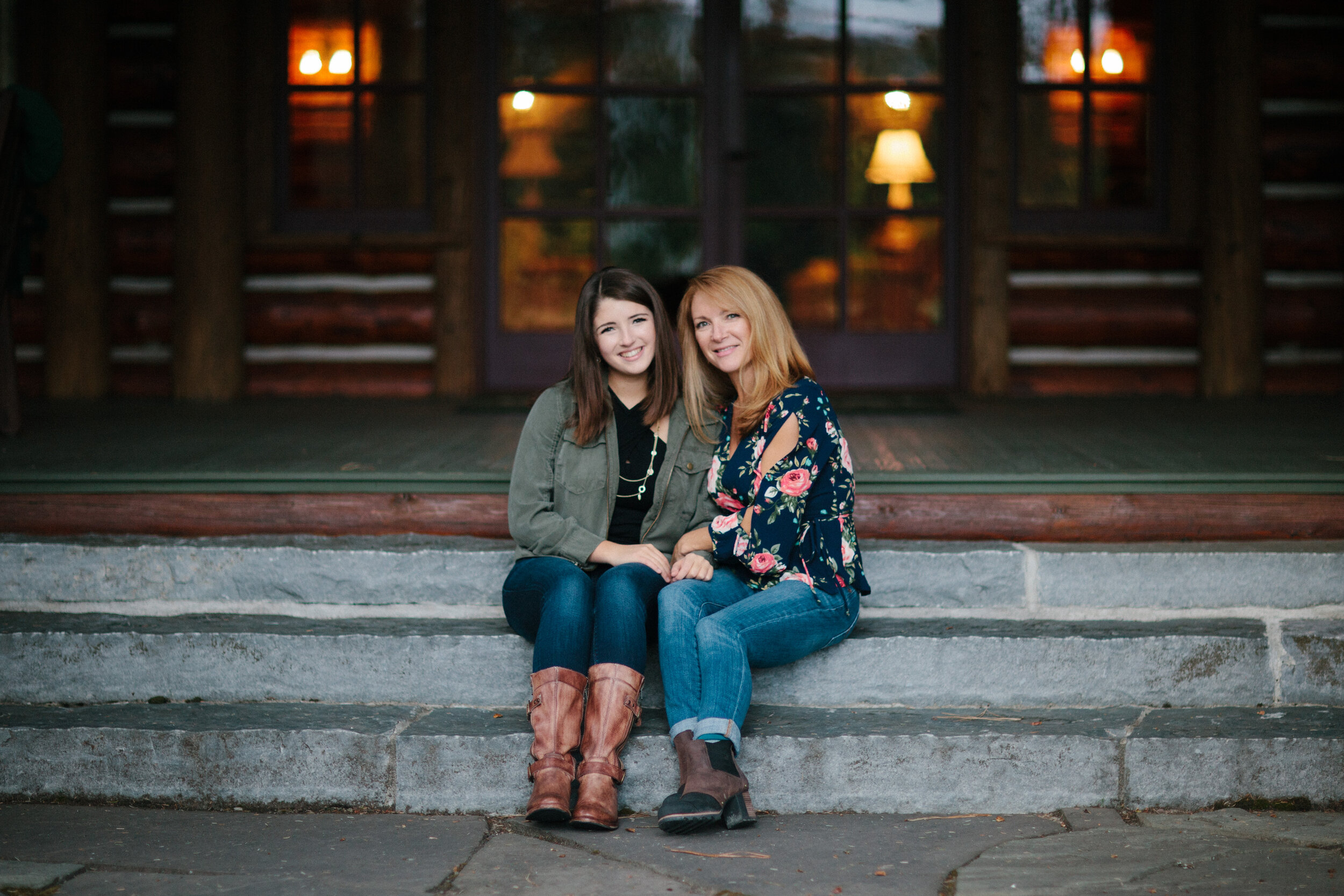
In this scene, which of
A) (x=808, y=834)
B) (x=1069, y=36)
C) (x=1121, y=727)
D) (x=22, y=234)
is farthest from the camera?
(x=1069, y=36)

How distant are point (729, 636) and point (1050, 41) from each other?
399 cm

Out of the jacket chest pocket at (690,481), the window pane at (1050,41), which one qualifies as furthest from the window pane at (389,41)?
the jacket chest pocket at (690,481)

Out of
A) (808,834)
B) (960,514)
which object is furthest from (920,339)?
(808,834)

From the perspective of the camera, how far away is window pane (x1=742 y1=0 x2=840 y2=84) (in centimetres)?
543

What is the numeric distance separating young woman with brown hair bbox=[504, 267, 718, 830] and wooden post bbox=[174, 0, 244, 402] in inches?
121

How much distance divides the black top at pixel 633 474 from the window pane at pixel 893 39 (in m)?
3.25

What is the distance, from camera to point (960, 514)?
307 cm

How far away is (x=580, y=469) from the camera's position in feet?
8.87

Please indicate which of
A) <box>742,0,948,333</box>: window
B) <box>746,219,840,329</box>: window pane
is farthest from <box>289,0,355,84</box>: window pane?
<box>746,219,840,329</box>: window pane

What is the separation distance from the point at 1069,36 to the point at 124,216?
4.23 meters

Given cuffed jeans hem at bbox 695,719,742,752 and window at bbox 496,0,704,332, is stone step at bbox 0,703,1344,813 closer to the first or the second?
cuffed jeans hem at bbox 695,719,742,752

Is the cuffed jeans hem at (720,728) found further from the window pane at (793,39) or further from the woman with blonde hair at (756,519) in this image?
the window pane at (793,39)

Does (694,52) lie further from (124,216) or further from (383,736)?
(383,736)

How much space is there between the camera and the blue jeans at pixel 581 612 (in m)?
2.40
